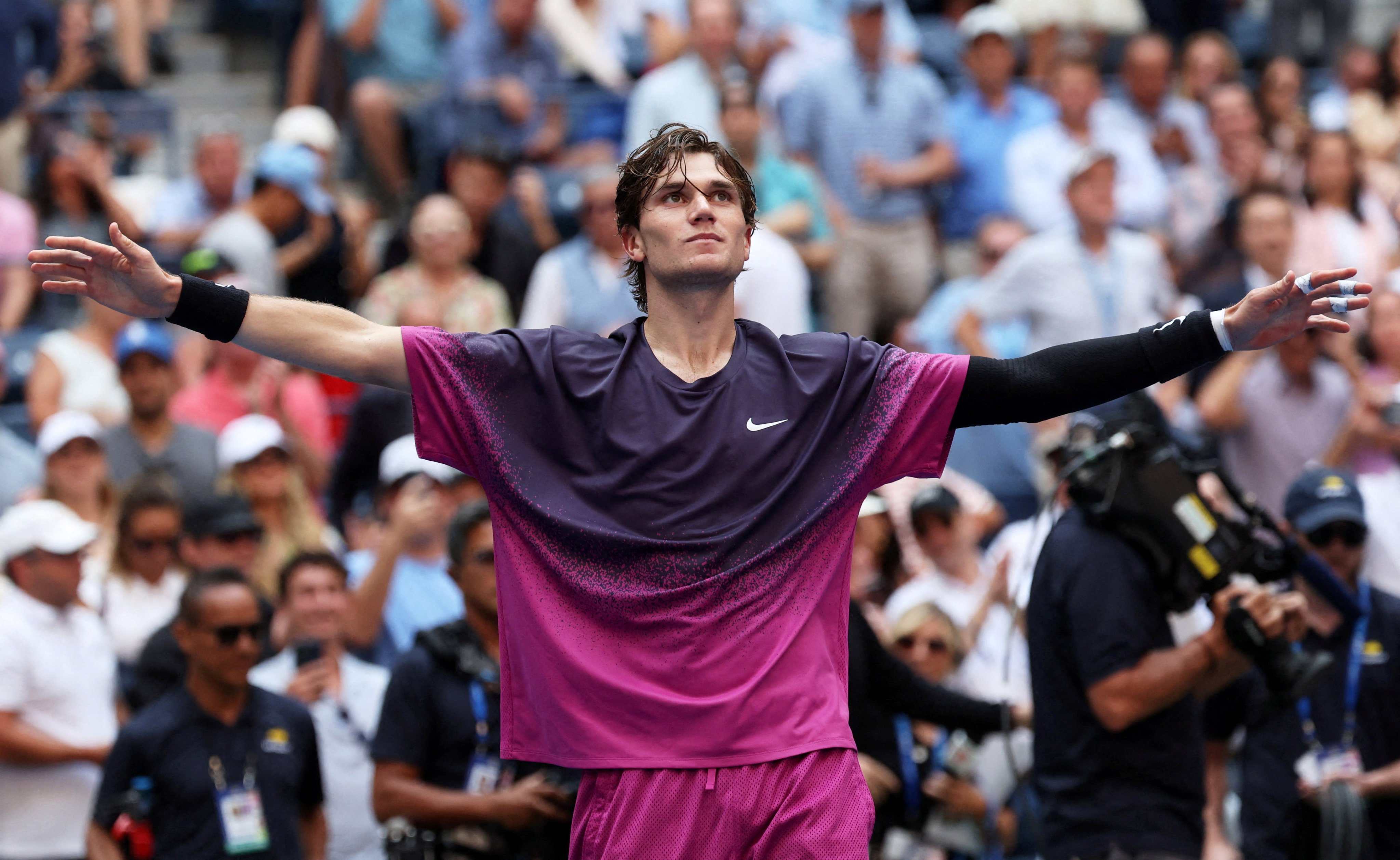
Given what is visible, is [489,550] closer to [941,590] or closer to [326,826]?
[326,826]

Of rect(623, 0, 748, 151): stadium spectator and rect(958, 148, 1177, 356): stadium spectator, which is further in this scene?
rect(623, 0, 748, 151): stadium spectator

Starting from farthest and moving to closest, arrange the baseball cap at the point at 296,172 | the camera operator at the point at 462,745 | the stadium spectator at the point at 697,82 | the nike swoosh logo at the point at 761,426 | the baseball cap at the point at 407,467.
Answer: the stadium spectator at the point at 697,82 → the baseball cap at the point at 296,172 → the baseball cap at the point at 407,467 → the camera operator at the point at 462,745 → the nike swoosh logo at the point at 761,426

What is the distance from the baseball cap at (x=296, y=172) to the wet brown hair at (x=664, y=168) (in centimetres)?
645

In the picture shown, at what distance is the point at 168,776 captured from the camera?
5.91 metres

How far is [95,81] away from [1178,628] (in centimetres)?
816

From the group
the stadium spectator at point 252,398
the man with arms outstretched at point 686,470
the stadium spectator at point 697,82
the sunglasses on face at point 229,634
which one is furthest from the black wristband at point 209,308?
the stadium spectator at point 697,82

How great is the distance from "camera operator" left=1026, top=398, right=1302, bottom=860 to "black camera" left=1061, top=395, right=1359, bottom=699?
5 cm

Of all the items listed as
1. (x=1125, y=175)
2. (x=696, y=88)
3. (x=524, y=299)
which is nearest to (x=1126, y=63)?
(x=1125, y=175)

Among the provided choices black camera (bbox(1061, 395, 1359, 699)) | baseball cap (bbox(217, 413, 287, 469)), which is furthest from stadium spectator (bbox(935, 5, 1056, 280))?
black camera (bbox(1061, 395, 1359, 699))

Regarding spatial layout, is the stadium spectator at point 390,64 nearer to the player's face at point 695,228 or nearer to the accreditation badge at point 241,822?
Result: the accreditation badge at point 241,822

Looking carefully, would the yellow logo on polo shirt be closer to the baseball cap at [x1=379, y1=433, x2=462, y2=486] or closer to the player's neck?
the baseball cap at [x1=379, y1=433, x2=462, y2=486]

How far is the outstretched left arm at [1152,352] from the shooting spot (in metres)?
3.83

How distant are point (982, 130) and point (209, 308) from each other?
8.72 metres

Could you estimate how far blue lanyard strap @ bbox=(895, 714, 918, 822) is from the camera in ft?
21.9
